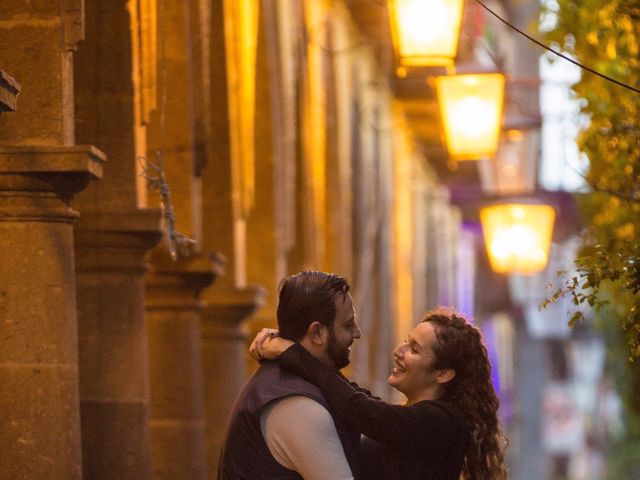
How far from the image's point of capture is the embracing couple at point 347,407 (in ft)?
Answer: 22.7

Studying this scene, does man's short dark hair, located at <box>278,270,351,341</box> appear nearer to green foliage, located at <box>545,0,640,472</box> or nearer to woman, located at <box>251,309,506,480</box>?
woman, located at <box>251,309,506,480</box>

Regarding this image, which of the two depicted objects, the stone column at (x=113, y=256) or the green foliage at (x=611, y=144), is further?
the stone column at (x=113, y=256)

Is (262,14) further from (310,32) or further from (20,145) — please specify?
(20,145)

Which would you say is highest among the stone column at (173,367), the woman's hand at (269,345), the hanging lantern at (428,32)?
the hanging lantern at (428,32)

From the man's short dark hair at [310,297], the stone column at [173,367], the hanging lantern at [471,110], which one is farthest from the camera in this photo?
the hanging lantern at [471,110]

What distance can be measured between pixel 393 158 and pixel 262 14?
13.8m

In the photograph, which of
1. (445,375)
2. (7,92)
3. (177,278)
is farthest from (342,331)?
(177,278)

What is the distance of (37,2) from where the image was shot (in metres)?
9.56

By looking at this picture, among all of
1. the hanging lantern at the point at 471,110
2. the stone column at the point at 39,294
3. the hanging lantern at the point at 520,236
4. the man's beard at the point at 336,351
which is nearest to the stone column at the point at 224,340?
the hanging lantern at the point at 471,110

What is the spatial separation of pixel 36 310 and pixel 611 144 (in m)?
4.08

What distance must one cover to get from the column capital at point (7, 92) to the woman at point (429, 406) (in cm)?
124

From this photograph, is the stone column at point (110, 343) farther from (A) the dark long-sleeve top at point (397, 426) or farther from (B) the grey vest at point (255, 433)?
(B) the grey vest at point (255, 433)

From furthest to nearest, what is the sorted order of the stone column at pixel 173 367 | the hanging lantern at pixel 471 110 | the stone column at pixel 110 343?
the hanging lantern at pixel 471 110 → the stone column at pixel 173 367 → the stone column at pixel 110 343

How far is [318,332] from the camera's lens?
23.5 feet
